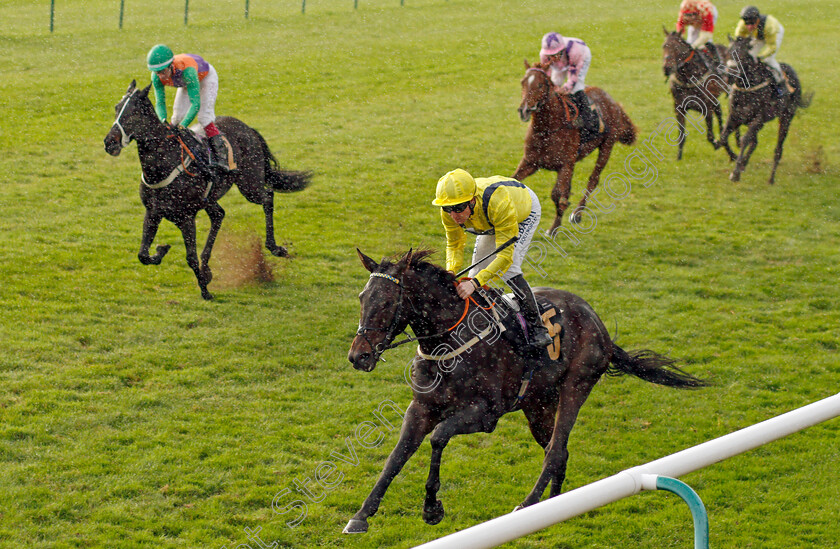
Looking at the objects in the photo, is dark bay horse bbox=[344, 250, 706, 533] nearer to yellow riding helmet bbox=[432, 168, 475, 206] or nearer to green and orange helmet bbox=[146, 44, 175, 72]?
yellow riding helmet bbox=[432, 168, 475, 206]

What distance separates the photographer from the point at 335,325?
9.45m

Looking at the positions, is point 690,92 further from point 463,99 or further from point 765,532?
point 765,532

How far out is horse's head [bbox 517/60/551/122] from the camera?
34.9 ft

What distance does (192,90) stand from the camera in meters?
9.27

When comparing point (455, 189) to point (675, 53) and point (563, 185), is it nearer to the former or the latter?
point (563, 185)

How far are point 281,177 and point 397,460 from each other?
6707 mm

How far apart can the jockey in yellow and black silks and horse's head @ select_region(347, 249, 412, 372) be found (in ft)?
1.47

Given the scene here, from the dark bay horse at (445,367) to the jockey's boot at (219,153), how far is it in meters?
5.11

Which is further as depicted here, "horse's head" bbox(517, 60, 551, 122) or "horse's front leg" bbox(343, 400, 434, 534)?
"horse's head" bbox(517, 60, 551, 122)

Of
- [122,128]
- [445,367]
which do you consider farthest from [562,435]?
[122,128]

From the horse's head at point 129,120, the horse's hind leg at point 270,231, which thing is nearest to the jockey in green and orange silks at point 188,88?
the horse's head at point 129,120

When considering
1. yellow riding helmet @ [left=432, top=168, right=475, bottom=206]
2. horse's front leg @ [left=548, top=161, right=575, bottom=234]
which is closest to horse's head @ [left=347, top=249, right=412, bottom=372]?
yellow riding helmet @ [left=432, top=168, right=475, bottom=206]

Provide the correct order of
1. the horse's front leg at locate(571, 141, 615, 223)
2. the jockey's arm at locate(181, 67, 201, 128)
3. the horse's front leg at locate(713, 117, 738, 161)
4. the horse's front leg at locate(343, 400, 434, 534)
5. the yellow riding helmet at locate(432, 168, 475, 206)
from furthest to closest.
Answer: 1. the horse's front leg at locate(713, 117, 738, 161)
2. the horse's front leg at locate(571, 141, 615, 223)
3. the jockey's arm at locate(181, 67, 201, 128)
4. the yellow riding helmet at locate(432, 168, 475, 206)
5. the horse's front leg at locate(343, 400, 434, 534)

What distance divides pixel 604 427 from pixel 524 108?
4.64 metres
